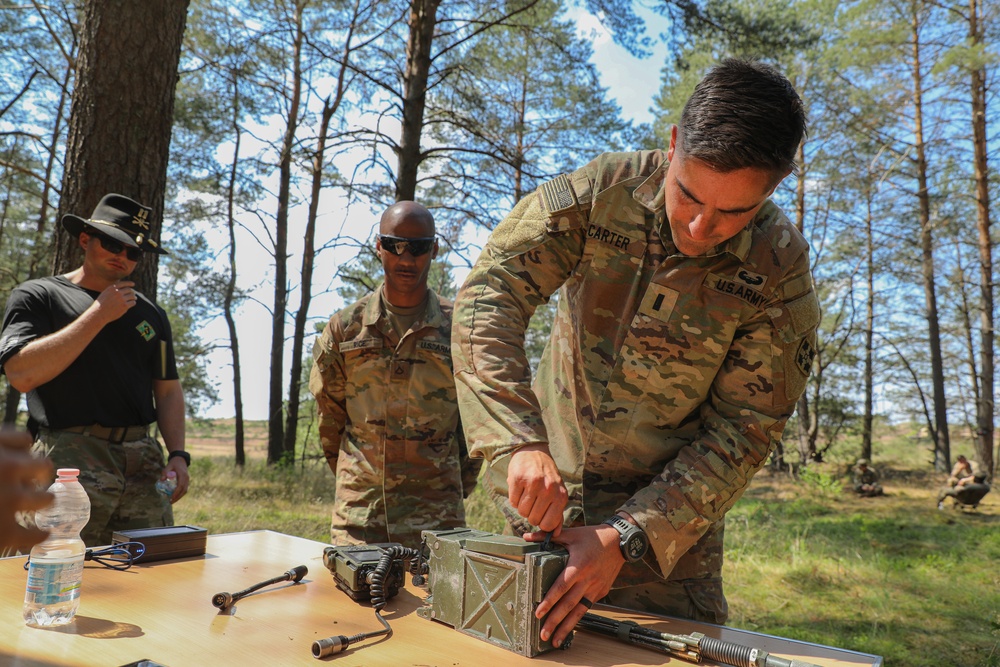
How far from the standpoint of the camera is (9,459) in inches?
33.1

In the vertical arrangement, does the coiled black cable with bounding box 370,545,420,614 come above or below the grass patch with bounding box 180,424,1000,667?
above

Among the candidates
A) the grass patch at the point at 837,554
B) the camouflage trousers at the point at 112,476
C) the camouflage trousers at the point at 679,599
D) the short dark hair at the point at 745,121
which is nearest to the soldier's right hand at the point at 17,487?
the short dark hair at the point at 745,121

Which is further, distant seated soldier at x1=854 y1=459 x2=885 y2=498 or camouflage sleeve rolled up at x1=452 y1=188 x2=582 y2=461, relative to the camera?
distant seated soldier at x1=854 y1=459 x2=885 y2=498

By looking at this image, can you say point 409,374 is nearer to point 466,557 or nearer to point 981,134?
point 466,557

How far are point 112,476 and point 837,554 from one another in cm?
701

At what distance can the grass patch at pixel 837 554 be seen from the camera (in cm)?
494

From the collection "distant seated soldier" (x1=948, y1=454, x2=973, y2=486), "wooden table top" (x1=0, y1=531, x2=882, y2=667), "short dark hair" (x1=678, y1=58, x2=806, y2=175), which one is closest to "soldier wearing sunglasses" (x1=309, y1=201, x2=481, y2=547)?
"wooden table top" (x1=0, y1=531, x2=882, y2=667)

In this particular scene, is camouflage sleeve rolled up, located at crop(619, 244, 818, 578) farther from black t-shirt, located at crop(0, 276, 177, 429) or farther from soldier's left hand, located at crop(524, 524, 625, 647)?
black t-shirt, located at crop(0, 276, 177, 429)

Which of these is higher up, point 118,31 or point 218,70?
point 218,70

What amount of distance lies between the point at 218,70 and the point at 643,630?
1299 centimetres

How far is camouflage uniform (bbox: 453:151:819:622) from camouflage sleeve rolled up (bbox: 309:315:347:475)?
1.70 meters

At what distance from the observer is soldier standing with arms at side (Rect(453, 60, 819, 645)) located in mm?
1697

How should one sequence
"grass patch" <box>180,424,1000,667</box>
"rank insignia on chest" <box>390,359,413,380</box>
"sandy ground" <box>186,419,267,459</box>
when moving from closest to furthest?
"rank insignia on chest" <box>390,359,413,380</box>
"grass patch" <box>180,424,1000,667</box>
"sandy ground" <box>186,419,267,459</box>

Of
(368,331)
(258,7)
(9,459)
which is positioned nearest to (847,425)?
(258,7)
